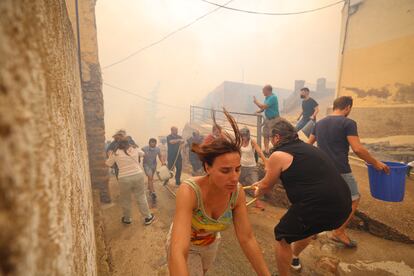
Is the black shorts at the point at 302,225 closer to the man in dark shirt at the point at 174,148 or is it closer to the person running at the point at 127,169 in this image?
the person running at the point at 127,169

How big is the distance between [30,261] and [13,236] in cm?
7

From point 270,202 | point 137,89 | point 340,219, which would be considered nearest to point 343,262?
point 340,219

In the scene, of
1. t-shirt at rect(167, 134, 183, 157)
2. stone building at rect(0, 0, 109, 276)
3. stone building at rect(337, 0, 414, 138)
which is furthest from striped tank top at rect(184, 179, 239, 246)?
stone building at rect(337, 0, 414, 138)

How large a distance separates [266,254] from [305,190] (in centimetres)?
190

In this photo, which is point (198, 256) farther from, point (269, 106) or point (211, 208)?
point (269, 106)

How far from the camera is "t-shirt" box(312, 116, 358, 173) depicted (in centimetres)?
310

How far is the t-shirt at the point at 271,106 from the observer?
19.4ft

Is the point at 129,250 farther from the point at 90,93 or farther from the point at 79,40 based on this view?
the point at 79,40

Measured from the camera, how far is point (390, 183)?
3.15m

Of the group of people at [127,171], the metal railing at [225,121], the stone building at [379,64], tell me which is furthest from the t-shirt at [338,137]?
the stone building at [379,64]

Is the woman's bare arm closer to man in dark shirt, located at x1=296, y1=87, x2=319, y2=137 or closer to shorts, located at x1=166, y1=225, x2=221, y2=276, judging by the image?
shorts, located at x1=166, y1=225, x2=221, y2=276

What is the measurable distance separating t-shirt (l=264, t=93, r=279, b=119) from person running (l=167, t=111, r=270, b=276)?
440 cm

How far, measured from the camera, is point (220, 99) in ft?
108

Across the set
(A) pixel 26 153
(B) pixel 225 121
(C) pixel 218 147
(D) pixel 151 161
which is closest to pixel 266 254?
(C) pixel 218 147
